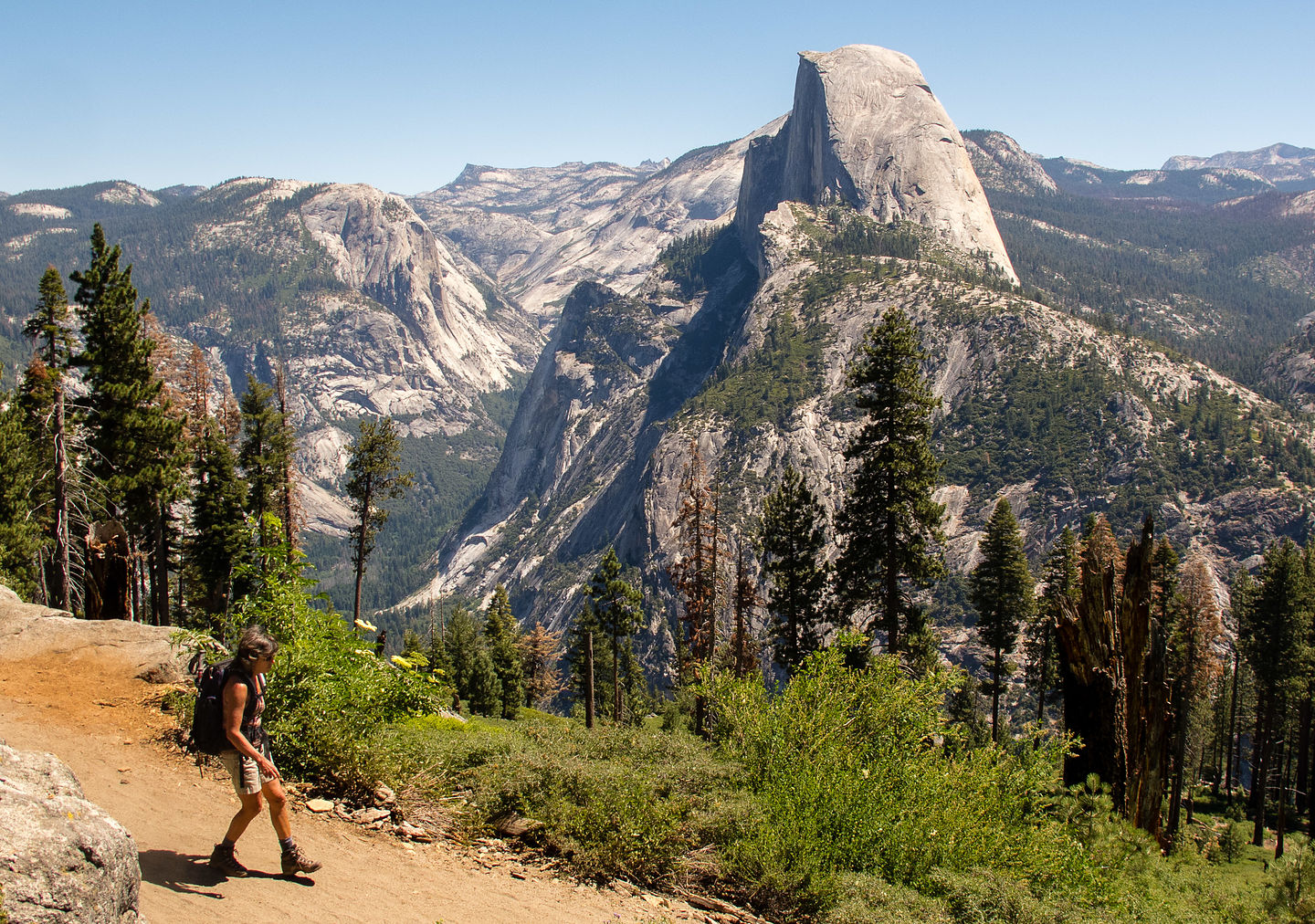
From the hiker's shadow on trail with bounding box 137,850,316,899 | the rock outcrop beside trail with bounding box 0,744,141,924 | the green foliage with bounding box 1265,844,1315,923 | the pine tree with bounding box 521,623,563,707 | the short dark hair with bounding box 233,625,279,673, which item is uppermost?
the short dark hair with bounding box 233,625,279,673

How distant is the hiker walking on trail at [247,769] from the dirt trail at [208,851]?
213mm

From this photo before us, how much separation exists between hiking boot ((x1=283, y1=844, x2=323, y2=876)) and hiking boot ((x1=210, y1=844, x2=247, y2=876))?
435 mm

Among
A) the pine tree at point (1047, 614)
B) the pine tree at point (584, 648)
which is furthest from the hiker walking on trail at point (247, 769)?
the pine tree at point (584, 648)

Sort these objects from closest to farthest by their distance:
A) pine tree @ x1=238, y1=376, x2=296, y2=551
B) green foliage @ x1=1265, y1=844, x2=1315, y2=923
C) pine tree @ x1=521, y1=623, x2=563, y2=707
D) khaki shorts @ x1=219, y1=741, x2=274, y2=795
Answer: khaki shorts @ x1=219, y1=741, x2=274, y2=795 < green foliage @ x1=1265, y1=844, x2=1315, y2=923 < pine tree @ x1=238, y1=376, x2=296, y2=551 < pine tree @ x1=521, y1=623, x2=563, y2=707

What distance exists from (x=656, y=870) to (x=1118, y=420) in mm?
142735

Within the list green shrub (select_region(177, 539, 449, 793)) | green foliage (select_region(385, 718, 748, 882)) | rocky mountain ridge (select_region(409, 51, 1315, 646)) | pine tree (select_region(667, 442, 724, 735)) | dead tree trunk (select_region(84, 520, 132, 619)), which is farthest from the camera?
rocky mountain ridge (select_region(409, 51, 1315, 646))

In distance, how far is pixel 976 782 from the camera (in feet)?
39.9

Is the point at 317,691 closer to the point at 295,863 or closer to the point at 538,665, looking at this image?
the point at 295,863

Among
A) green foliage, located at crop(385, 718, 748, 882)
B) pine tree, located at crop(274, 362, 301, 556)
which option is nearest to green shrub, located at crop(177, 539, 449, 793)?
green foliage, located at crop(385, 718, 748, 882)

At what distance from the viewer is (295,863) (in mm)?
7988

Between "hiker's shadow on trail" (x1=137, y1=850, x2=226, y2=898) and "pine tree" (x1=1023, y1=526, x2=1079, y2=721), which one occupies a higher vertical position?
"hiker's shadow on trail" (x1=137, y1=850, x2=226, y2=898)

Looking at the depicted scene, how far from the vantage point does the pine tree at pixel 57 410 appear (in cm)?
2405

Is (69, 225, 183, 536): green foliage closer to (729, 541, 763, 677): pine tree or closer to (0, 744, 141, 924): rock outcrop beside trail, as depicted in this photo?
(729, 541, 763, 677): pine tree

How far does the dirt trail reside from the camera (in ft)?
25.0
